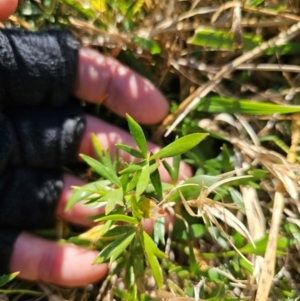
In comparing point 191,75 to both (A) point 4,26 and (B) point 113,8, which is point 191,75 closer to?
(B) point 113,8

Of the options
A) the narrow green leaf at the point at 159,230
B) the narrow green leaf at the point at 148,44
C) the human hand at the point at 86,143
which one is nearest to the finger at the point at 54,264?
the human hand at the point at 86,143

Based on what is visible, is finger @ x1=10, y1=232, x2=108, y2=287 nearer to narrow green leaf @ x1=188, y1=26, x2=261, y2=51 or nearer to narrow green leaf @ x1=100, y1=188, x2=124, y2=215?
narrow green leaf @ x1=100, y1=188, x2=124, y2=215

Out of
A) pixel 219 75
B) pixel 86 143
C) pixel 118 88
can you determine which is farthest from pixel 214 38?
pixel 86 143

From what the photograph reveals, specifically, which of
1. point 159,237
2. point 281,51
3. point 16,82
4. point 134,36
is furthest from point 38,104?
point 281,51

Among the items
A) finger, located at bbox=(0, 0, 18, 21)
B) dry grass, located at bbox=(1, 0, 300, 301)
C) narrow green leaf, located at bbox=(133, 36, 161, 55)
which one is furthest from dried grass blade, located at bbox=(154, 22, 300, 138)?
finger, located at bbox=(0, 0, 18, 21)

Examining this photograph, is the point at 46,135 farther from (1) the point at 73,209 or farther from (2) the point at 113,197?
(2) the point at 113,197

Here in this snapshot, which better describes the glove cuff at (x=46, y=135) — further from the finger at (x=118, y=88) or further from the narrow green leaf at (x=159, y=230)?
the narrow green leaf at (x=159, y=230)
